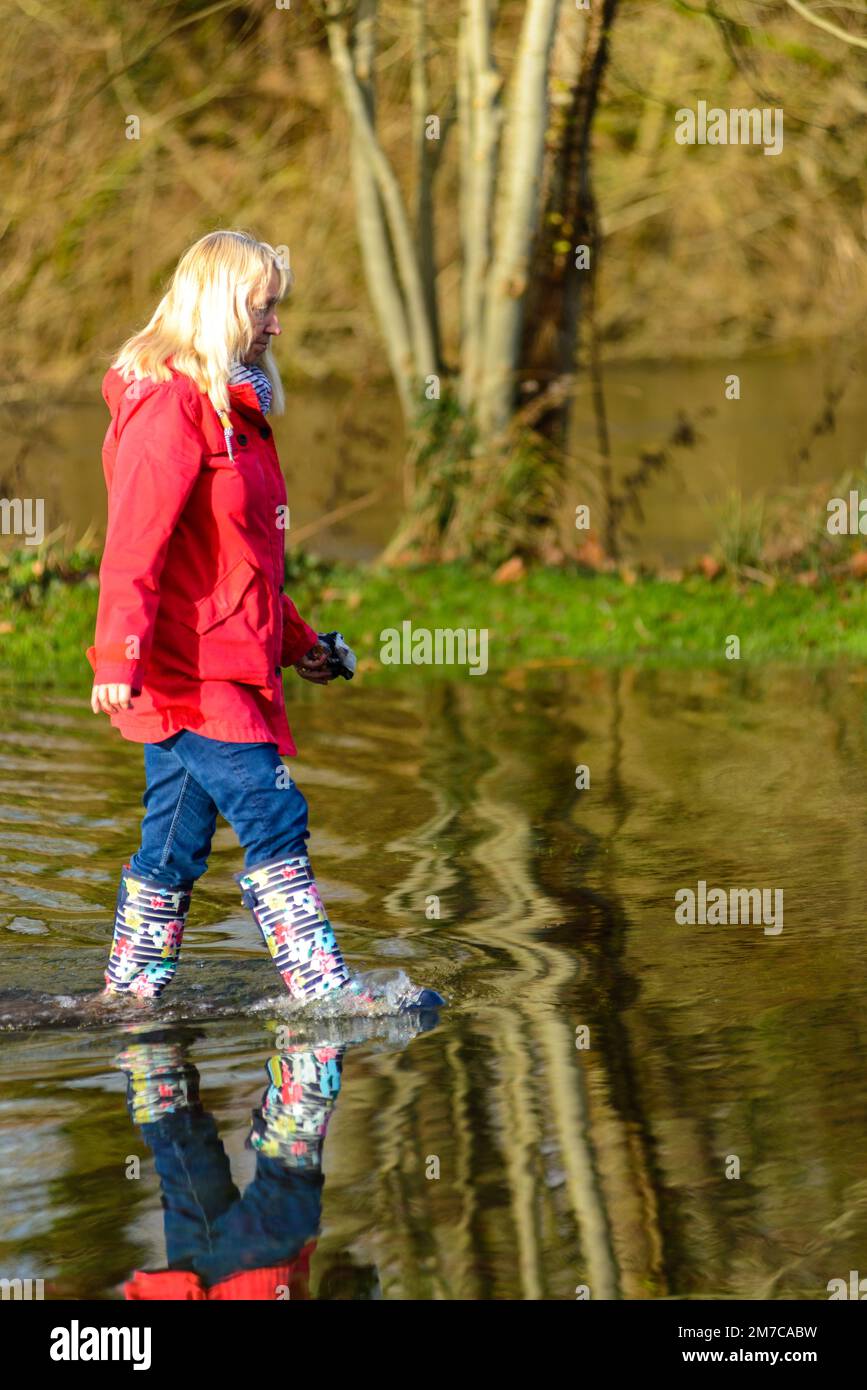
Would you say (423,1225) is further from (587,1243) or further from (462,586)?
(462,586)

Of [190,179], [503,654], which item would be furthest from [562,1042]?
[190,179]

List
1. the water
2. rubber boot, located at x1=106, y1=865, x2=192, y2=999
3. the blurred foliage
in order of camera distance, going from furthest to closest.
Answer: the blurred foliage < rubber boot, located at x1=106, y1=865, x2=192, y2=999 < the water

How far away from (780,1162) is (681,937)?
1756mm

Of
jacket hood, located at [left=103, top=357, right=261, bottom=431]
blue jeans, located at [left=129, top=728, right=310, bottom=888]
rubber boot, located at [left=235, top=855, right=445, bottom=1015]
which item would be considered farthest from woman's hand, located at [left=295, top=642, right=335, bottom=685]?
jacket hood, located at [left=103, top=357, right=261, bottom=431]

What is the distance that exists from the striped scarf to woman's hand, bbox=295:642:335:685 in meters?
0.65

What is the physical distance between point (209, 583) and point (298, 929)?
826 mm

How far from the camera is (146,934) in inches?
205

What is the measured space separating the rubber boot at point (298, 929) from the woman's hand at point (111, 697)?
55 centimetres

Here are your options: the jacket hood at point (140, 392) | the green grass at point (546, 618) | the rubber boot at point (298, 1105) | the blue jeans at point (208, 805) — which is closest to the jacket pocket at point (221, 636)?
the blue jeans at point (208, 805)

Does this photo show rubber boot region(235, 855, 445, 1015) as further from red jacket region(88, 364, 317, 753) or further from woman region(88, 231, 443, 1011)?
red jacket region(88, 364, 317, 753)

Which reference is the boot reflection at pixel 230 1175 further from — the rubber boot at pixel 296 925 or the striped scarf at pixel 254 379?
the striped scarf at pixel 254 379

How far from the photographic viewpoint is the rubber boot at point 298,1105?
4.45 metres

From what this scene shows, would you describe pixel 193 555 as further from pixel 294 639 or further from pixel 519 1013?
pixel 519 1013

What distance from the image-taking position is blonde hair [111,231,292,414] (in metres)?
4.83
